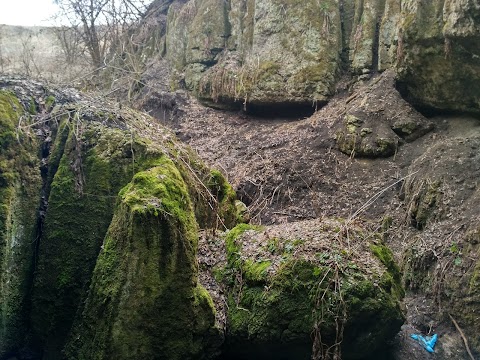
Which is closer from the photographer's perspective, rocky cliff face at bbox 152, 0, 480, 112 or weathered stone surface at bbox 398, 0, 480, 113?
weathered stone surface at bbox 398, 0, 480, 113

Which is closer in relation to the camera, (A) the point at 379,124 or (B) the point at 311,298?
(B) the point at 311,298

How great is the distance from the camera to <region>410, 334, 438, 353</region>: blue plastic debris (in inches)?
213

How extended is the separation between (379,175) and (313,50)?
4805 mm

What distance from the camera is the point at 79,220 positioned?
16.1ft

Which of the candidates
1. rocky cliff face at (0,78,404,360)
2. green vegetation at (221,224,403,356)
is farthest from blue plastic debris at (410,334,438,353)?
green vegetation at (221,224,403,356)

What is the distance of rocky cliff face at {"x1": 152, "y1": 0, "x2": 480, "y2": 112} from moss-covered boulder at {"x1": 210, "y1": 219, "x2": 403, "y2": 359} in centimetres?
470

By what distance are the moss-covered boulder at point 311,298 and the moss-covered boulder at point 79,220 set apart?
45 centimetres

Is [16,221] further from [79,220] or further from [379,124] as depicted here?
[379,124]

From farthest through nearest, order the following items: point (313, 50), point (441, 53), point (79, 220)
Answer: point (313, 50), point (441, 53), point (79, 220)

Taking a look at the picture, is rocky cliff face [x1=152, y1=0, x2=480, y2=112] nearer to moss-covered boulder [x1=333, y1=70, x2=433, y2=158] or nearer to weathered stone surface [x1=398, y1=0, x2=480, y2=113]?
weathered stone surface [x1=398, y1=0, x2=480, y2=113]

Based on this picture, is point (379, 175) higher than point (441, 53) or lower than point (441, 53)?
lower

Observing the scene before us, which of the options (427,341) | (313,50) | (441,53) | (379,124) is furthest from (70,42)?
(427,341)

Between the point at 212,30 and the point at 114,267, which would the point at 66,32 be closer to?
the point at 212,30

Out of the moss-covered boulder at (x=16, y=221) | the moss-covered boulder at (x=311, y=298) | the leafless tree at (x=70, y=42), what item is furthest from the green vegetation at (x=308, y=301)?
the leafless tree at (x=70, y=42)
